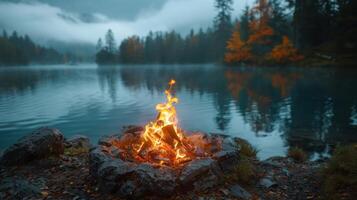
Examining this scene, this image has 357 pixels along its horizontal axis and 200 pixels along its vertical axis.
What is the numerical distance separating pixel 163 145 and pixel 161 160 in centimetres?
79

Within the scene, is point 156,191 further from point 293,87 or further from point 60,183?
point 293,87

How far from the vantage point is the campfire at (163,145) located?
333 inches

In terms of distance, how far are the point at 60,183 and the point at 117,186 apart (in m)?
1.83

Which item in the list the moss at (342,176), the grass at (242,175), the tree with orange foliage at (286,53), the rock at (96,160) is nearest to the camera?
the moss at (342,176)

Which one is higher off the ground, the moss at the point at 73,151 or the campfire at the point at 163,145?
the campfire at the point at 163,145

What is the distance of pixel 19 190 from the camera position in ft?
24.9

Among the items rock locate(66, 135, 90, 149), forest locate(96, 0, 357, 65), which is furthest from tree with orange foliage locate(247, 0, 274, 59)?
rock locate(66, 135, 90, 149)

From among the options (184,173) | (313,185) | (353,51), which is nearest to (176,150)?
(184,173)

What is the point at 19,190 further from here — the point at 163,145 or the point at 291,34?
the point at 291,34

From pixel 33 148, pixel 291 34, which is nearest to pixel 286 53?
pixel 291 34

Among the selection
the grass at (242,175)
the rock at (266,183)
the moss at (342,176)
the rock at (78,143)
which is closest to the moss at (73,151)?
the rock at (78,143)

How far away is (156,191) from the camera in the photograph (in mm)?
7082

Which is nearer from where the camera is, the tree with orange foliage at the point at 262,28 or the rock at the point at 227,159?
the rock at the point at 227,159

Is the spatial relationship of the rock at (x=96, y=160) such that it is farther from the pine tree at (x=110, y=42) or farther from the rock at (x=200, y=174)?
the pine tree at (x=110, y=42)
